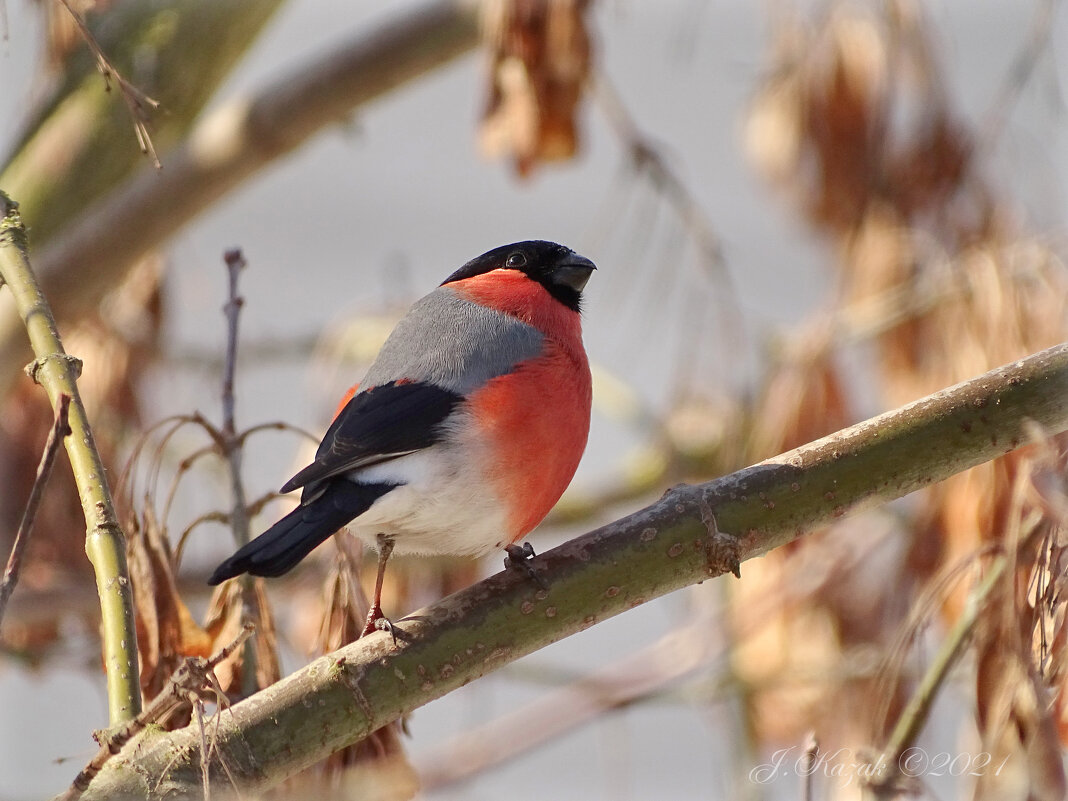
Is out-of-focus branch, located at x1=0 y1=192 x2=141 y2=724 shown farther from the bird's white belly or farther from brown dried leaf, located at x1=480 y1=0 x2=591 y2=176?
brown dried leaf, located at x1=480 y1=0 x2=591 y2=176

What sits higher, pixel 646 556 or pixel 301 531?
pixel 301 531

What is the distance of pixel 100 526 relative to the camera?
3.66 ft

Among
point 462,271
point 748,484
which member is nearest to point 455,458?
point 748,484

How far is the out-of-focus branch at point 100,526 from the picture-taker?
110 cm

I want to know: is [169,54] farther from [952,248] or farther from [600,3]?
[952,248]

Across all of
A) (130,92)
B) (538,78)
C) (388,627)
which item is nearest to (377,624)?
(388,627)

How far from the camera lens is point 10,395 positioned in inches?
93.7

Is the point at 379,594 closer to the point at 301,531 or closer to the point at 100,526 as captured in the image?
the point at 301,531

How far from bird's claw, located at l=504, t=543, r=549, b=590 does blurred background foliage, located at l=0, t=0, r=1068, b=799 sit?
216 millimetres

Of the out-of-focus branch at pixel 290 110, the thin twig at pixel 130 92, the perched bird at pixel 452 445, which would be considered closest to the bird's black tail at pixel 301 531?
the perched bird at pixel 452 445

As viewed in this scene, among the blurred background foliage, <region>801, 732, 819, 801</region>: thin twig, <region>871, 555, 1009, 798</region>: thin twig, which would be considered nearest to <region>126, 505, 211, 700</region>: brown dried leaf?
the blurred background foliage

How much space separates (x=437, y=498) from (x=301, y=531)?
Result: 0.74ft

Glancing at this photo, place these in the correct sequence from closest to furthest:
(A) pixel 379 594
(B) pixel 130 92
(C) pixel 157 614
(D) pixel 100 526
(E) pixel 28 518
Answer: (E) pixel 28 518, (D) pixel 100 526, (B) pixel 130 92, (C) pixel 157 614, (A) pixel 379 594

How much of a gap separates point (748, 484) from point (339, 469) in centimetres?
50
